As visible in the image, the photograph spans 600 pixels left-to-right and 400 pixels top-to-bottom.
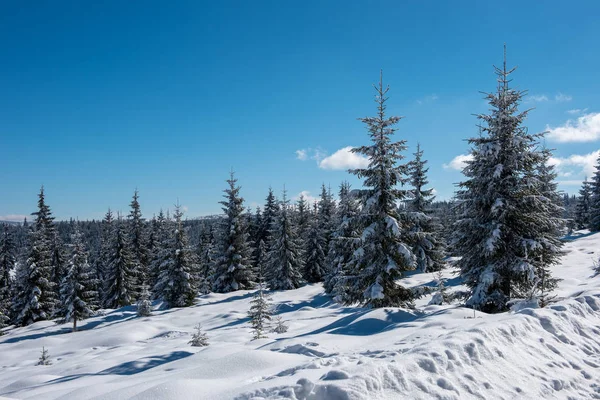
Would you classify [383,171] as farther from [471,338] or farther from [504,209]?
[471,338]

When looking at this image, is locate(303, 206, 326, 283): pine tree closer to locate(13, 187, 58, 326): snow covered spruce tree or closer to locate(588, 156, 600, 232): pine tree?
locate(13, 187, 58, 326): snow covered spruce tree

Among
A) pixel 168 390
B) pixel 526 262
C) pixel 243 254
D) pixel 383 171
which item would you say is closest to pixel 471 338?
pixel 168 390

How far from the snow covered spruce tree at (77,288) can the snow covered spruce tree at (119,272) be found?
23.6ft

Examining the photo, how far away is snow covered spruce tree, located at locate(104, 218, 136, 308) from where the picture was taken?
1500 inches

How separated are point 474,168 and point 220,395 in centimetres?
1359

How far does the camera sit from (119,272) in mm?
38375

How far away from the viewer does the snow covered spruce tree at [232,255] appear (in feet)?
115

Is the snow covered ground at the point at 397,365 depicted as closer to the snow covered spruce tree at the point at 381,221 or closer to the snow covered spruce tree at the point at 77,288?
the snow covered spruce tree at the point at 381,221

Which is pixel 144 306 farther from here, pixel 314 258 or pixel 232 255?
pixel 314 258

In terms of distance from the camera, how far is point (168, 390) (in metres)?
5.00

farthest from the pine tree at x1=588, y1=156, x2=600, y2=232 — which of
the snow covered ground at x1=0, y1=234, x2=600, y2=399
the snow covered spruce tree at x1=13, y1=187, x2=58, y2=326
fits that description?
the snow covered spruce tree at x1=13, y1=187, x2=58, y2=326

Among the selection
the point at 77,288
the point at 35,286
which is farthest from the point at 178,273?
the point at 35,286

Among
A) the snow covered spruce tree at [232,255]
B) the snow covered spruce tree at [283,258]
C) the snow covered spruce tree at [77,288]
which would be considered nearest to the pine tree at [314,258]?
the snow covered spruce tree at [283,258]

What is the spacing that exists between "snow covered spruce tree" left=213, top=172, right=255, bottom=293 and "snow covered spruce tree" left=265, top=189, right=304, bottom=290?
8.28 feet
